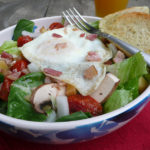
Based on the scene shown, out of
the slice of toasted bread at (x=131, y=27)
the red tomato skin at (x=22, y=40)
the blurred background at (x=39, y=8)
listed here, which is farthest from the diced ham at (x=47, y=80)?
the blurred background at (x=39, y=8)

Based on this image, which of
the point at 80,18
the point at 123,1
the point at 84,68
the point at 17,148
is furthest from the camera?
the point at 123,1

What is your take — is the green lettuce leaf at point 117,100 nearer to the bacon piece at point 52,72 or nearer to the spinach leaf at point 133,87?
the spinach leaf at point 133,87

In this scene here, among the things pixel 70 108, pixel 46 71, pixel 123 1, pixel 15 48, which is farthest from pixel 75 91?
pixel 123 1

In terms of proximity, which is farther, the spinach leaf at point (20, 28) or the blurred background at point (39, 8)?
the blurred background at point (39, 8)

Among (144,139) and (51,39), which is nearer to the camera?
(144,139)

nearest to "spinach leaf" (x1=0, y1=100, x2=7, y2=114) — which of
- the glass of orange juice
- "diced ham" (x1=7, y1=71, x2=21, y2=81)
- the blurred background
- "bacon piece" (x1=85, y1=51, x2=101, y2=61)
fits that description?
"diced ham" (x1=7, y1=71, x2=21, y2=81)

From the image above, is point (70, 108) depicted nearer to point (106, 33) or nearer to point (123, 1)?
point (106, 33)

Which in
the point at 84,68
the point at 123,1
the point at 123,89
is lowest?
the point at 123,1
